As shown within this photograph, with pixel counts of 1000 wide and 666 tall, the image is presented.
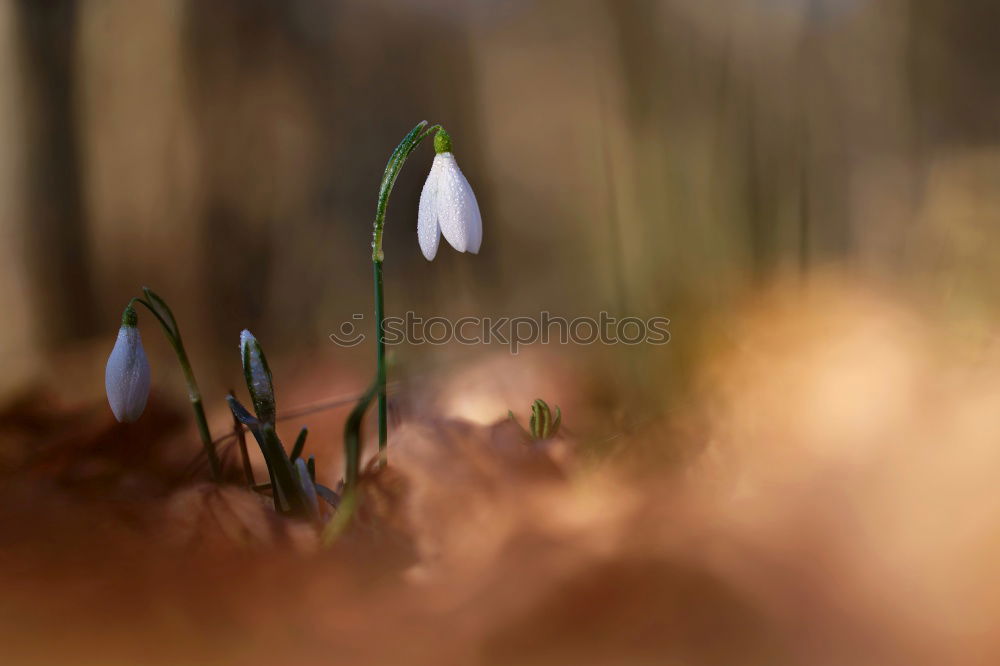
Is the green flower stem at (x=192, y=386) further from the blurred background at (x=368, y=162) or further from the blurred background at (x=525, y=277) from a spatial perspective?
the blurred background at (x=368, y=162)

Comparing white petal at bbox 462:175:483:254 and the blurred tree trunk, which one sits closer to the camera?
white petal at bbox 462:175:483:254

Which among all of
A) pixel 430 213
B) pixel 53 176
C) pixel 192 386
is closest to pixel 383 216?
pixel 430 213

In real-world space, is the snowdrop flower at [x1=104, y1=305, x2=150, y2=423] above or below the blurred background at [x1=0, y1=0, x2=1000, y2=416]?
below

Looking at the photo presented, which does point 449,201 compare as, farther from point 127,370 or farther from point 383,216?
point 127,370

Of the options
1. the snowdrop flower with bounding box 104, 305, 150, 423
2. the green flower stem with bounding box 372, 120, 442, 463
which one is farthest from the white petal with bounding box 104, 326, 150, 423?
the green flower stem with bounding box 372, 120, 442, 463

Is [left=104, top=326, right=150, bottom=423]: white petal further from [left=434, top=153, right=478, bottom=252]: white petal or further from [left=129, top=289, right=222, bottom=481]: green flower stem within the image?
[left=434, top=153, right=478, bottom=252]: white petal

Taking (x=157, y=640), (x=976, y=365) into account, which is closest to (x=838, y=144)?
(x=976, y=365)
